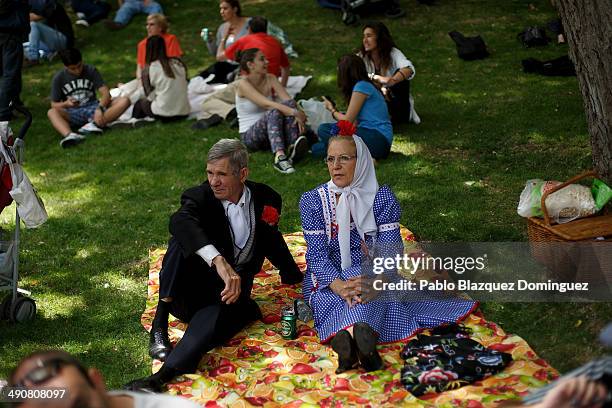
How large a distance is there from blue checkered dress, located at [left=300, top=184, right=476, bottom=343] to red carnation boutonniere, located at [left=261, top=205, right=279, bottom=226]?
0.19m

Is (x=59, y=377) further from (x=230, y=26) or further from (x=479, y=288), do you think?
(x=230, y=26)

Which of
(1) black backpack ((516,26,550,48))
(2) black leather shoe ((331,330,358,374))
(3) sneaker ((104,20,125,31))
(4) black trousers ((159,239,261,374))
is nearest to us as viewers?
(2) black leather shoe ((331,330,358,374))

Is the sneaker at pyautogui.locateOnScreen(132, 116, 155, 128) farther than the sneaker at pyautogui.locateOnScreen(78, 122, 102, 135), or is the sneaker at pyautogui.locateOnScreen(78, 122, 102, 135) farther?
the sneaker at pyautogui.locateOnScreen(132, 116, 155, 128)

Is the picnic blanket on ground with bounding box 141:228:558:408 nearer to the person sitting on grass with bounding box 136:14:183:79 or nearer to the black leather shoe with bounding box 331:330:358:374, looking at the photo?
the black leather shoe with bounding box 331:330:358:374

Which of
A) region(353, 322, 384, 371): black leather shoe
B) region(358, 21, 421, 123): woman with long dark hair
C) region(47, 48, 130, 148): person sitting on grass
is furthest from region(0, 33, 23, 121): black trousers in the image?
region(353, 322, 384, 371): black leather shoe

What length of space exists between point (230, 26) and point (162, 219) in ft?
16.3

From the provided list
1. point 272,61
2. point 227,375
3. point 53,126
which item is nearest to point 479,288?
point 227,375

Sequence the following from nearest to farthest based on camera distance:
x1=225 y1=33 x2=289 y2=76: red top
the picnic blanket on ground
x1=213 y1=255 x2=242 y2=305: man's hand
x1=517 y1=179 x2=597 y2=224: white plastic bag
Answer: the picnic blanket on ground → x1=213 y1=255 x2=242 y2=305: man's hand → x1=517 y1=179 x2=597 y2=224: white plastic bag → x1=225 y1=33 x2=289 y2=76: red top

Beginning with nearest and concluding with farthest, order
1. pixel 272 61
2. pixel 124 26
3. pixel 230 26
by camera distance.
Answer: pixel 272 61, pixel 230 26, pixel 124 26

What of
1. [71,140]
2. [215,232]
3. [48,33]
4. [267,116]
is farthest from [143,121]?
[215,232]

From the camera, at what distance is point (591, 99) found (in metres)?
6.17

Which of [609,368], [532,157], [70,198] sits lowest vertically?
[70,198]

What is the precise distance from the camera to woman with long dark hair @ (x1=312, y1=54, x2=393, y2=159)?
8.70m

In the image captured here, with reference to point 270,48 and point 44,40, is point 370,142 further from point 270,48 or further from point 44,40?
point 44,40
